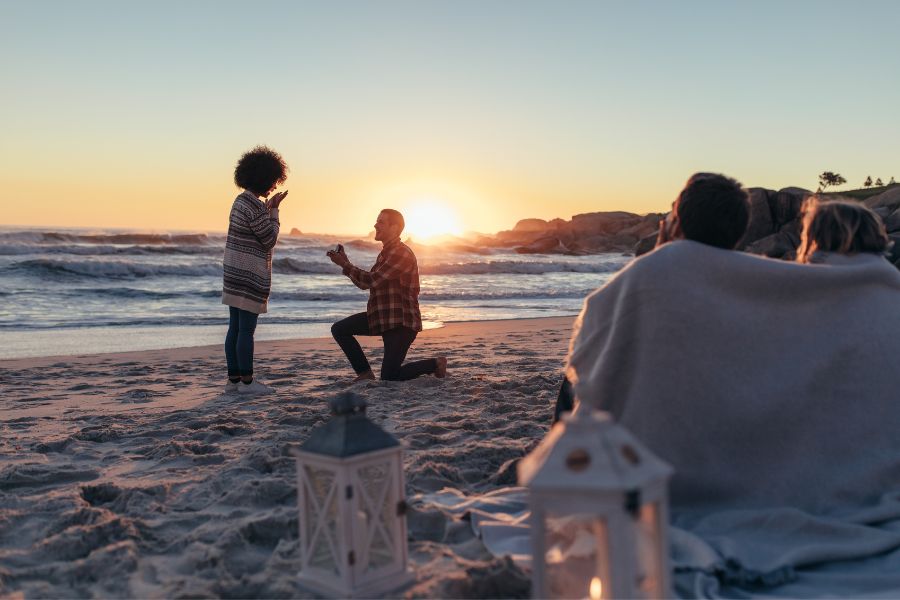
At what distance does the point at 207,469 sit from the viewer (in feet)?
12.3

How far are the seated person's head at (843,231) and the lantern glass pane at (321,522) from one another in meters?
1.97

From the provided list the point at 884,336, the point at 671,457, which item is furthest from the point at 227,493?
the point at 884,336

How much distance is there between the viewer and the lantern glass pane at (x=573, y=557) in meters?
2.20

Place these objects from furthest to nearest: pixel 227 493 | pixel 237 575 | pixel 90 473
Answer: pixel 90 473
pixel 227 493
pixel 237 575

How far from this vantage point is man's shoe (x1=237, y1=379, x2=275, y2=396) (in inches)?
233

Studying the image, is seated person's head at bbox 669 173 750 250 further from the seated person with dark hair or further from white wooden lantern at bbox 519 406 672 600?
white wooden lantern at bbox 519 406 672 600

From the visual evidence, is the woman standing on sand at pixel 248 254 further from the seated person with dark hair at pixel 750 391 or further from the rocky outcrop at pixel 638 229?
the rocky outcrop at pixel 638 229

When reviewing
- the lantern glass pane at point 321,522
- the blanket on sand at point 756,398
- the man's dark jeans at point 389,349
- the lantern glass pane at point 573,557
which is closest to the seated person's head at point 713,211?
the blanket on sand at point 756,398

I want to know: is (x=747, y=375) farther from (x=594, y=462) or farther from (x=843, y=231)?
(x=594, y=462)

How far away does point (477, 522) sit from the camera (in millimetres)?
2836

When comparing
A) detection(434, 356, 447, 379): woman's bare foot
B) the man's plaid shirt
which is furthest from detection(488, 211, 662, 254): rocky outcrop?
the man's plaid shirt

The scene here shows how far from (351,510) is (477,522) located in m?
0.86

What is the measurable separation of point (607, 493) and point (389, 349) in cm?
455

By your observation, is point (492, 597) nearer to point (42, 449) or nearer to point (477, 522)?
point (477, 522)
